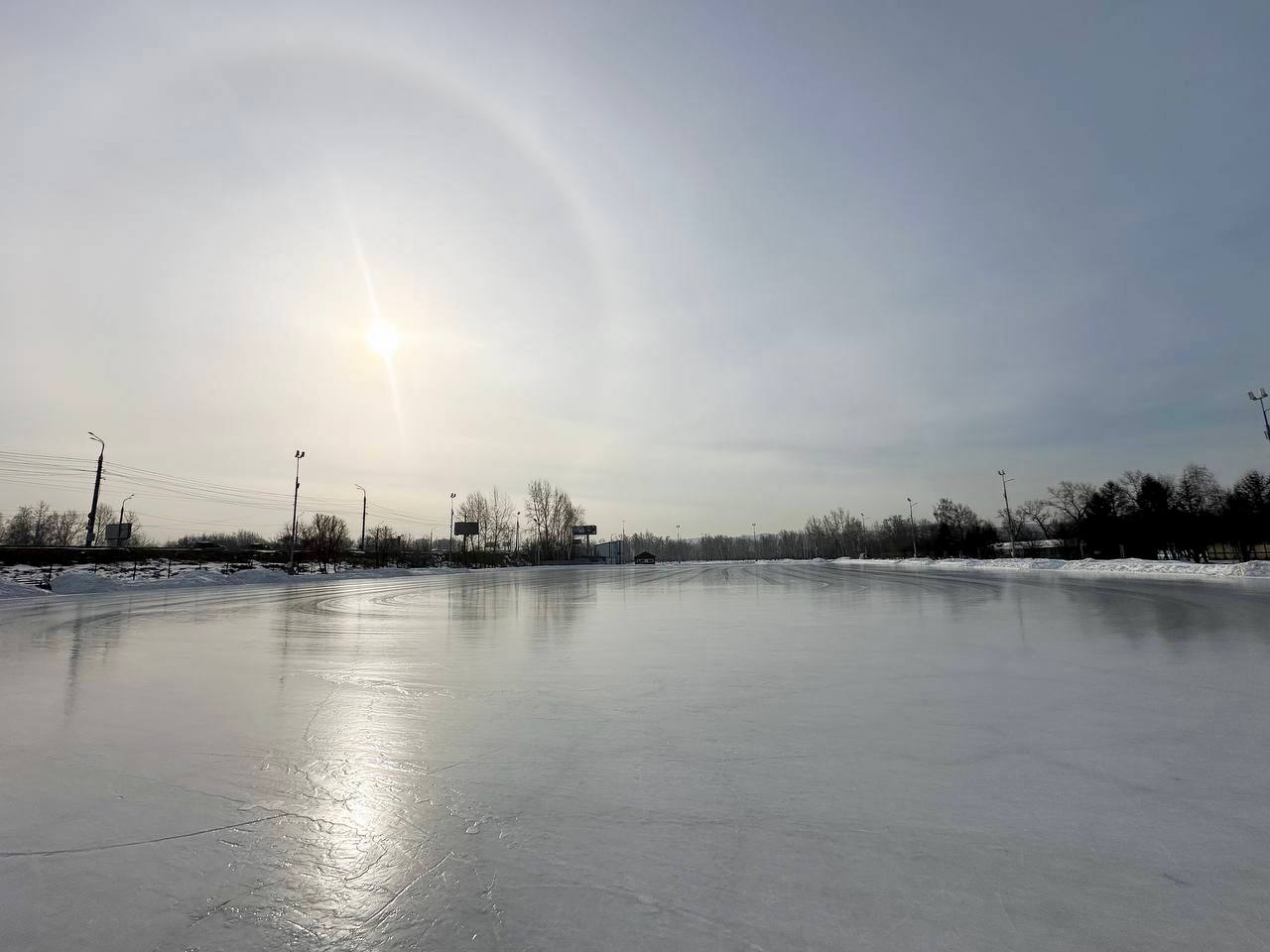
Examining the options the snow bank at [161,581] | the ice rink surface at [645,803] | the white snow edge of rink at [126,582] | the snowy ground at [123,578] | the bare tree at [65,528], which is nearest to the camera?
the ice rink surface at [645,803]

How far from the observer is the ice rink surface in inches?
79.4

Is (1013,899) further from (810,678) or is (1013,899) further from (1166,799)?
(810,678)

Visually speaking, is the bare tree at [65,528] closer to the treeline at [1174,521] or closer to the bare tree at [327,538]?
the bare tree at [327,538]

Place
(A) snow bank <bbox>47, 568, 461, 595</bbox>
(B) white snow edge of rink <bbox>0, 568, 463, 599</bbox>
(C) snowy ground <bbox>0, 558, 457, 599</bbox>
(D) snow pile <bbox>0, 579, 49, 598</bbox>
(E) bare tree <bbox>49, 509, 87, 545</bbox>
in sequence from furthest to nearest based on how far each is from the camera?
(E) bare tree <bbox>49, 509, 87, 545</bbox> → (A) snow bank <bbox>47, 568, 461, 595</bbox> → (C) snowy ground <bbox>0, 558, 457, 599</bbox> → (B) white snow edge of rink <bbox>0, 568, 463, 599</bbox> → (D) snow pile <bbox>0, 579, 49, 598</bbox>

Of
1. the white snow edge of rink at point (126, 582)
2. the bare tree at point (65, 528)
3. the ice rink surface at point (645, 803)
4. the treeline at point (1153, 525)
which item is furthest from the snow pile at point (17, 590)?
the bare tree at point (65, 528)

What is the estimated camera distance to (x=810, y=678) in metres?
5.79

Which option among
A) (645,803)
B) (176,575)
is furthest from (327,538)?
(645,803)

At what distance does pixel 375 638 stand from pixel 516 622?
281 centimetres

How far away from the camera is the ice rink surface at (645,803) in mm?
2018

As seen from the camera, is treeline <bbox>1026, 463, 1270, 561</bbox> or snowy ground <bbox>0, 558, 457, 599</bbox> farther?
treeline <bbox>1026, 463, 1270, 561</bbox>

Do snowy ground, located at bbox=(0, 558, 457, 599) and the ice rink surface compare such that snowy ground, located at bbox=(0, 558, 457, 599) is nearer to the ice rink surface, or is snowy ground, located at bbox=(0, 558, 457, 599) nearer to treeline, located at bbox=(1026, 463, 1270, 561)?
the ice rink surface

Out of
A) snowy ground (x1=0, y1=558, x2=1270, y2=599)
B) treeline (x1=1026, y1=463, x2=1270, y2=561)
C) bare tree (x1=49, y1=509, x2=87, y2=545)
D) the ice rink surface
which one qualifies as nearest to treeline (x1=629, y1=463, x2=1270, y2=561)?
treeline (x1=1026, y1=463, x2=1270, y2=561)

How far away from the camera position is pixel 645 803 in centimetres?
296

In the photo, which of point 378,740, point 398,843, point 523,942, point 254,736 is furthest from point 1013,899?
point 254,736
